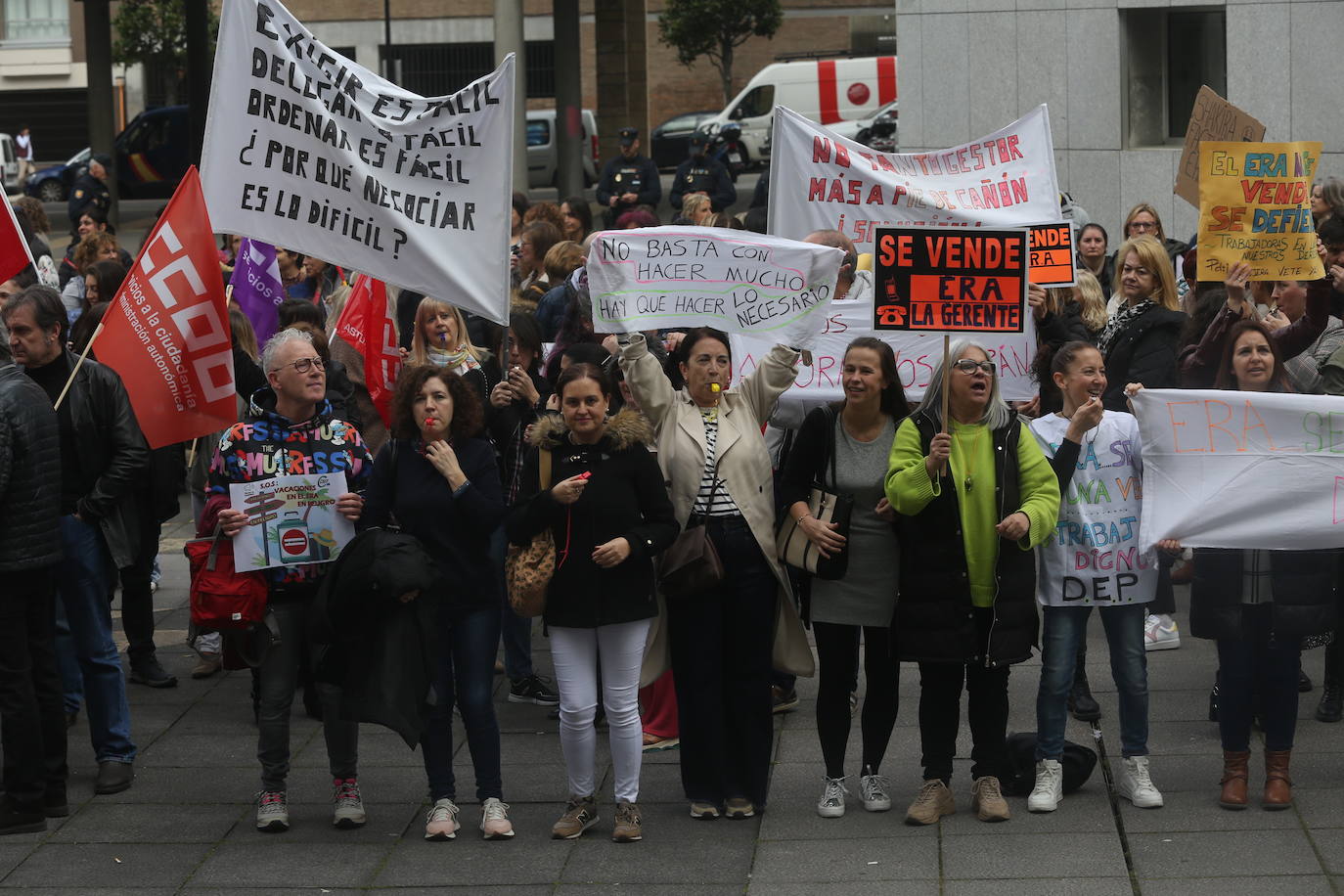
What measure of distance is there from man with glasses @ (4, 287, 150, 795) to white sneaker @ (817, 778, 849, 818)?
279 centimetres

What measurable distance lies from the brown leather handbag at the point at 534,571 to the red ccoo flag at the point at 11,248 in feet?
8.12

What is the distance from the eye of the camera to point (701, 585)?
6465 millimetres

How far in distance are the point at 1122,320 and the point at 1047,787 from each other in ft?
10.4

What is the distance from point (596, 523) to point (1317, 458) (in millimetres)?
2620

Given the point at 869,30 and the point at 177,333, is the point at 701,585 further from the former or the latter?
the point at 869,30

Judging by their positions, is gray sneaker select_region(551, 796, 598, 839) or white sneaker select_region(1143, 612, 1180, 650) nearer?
gray sneaker select_region(551, 796, 598, 839)

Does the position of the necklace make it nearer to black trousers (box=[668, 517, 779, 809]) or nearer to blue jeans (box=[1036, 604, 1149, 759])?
blue jeans (box=[1036, 604, 1149, 759])

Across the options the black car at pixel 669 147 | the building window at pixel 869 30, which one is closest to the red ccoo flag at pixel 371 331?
the black car at pixel 669 147

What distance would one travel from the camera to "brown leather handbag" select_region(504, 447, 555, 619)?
20.9 ft

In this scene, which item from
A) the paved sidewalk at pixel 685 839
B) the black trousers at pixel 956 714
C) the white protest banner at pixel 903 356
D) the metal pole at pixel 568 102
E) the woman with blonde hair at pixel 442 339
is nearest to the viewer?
the paved sidewalk at pixel 685 839

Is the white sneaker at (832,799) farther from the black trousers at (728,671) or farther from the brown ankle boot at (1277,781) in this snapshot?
the brown ankle boot at (1277,781)

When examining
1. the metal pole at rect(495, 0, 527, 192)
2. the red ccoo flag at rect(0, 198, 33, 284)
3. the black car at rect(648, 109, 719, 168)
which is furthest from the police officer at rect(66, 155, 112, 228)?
the black car at rect(648, 109, 719, 168)

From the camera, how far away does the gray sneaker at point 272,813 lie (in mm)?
6672

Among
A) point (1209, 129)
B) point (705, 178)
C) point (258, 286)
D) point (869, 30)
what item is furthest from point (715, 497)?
Result: point (869, 30)
